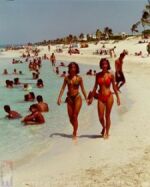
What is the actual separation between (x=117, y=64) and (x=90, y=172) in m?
9.06

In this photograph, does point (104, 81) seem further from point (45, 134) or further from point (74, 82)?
point (45, 134)

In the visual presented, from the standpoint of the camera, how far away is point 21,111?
47.5 feet

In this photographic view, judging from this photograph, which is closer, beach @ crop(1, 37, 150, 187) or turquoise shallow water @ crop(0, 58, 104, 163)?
beach @ crop(1, 37, 150, 187)

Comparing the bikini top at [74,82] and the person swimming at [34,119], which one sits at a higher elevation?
the bikini top at [74,82]

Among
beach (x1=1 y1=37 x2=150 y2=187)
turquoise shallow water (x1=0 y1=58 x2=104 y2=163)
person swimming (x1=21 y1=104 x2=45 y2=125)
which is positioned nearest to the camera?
beach (x1=1 y1=37 x2=150 y2=187)

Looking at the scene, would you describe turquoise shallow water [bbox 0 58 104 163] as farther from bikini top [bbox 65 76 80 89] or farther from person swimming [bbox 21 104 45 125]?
bikini top [bbox 65 76 80 89]

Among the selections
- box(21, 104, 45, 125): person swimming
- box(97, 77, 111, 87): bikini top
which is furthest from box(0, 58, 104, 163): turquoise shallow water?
box(97, 77, 111, 87): bikini top

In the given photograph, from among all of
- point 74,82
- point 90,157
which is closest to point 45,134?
point 74,82

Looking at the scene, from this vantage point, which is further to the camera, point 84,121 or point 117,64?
point 117,64

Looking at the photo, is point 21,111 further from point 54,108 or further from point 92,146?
point 92,146

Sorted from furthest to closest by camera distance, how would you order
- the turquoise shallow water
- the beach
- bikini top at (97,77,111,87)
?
the turquoise shallow water < bikini top at (97,77,111,87) < the beach

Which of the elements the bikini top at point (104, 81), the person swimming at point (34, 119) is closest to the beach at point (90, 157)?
the person swimming at point (34, 119)

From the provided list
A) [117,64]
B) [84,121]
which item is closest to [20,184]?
[84,121]

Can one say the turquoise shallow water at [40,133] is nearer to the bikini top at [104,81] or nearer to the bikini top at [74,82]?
the bikini top at [74,82]
